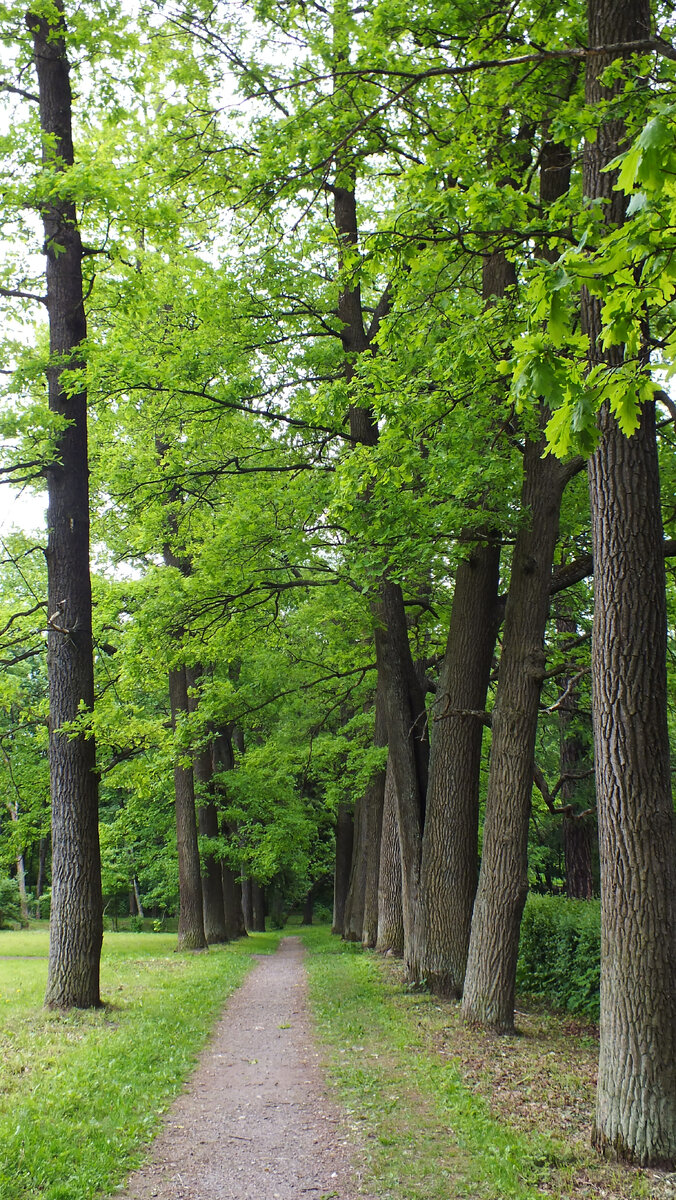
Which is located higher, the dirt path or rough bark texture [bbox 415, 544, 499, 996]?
rough bark texture [bbox 415, 544, 499, 996]

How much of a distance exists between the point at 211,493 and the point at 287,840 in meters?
12.4

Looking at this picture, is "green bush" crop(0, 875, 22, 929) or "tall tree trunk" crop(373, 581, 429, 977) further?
"green bush" crop(0, 875, 22, 929)

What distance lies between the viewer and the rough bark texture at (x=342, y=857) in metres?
29.2

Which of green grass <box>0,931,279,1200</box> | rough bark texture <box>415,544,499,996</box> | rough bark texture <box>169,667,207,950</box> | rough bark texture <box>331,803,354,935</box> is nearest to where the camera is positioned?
green grass <box>0,931,279,1200</box>

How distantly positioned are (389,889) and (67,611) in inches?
367

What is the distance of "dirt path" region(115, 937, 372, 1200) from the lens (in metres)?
4.83

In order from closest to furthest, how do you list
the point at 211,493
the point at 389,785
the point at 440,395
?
1. the point at 440,395
2. the point at 211,493
3. the point at 389,785

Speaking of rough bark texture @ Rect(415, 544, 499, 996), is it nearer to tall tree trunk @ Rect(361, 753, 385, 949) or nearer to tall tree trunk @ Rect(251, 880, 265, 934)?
tall tree trunk @ Rect(361, 753, 385, 949)

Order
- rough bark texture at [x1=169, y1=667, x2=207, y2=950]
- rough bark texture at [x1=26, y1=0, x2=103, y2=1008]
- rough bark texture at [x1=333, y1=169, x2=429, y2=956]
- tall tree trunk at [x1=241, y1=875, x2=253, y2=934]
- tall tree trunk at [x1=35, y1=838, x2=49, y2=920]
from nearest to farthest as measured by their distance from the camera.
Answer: rough bark texture at [x1=26, y1=0, x2=103, y2=1008] < rough bark texture at [x1=333, y1=169, x2=429, y2=956] < rough bark texture at [x1=169, y1=667, x2=207, y2=950] < tall tree trunk at [x1=241, y1=875, x2=253, y2=934] < tall tree trunk at [x1=35, y1=838, x2=49, y2=920]

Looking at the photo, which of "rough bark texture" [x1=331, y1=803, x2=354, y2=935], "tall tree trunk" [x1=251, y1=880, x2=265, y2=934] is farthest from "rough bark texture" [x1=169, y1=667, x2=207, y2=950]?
"tall tree trunk" [x1=251, y1=880, x2=265, y2=934]

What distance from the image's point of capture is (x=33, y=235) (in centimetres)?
998

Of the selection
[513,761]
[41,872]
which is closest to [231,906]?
[513,761]

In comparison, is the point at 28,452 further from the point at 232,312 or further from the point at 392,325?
the point at 392,325

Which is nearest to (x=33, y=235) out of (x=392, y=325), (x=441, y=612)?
(x=392, y=325)
